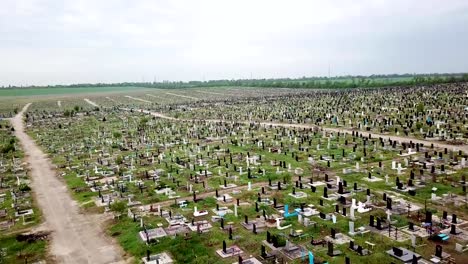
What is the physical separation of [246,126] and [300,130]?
10.8 m

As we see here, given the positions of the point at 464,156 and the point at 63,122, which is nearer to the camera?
the point at 464,156

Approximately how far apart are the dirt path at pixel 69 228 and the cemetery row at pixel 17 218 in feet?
2.41

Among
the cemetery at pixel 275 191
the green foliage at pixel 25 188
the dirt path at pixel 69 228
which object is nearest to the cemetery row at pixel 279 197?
the cemetery at pixel 275 191

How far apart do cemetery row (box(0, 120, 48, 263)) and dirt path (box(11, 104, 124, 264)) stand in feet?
2.41

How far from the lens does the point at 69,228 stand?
25.4 metres

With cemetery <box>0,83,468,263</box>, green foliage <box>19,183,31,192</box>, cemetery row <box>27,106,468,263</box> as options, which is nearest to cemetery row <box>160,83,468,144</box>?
cemetery <box>0,83,468,263</box>

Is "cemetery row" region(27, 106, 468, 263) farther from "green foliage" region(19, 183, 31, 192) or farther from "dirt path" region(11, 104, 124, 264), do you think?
"green foliage" region(19, 183, 31, 192)

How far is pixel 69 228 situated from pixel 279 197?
1409cm

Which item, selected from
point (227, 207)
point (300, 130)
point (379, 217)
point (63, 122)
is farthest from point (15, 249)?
point (63, 122)

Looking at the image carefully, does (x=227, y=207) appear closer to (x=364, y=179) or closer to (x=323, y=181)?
(x=323, y=181)

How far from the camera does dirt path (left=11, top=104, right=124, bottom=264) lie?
69.3 feet

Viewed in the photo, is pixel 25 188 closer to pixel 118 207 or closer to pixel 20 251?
pixel 118 207

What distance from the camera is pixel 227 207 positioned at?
27047 millimetres

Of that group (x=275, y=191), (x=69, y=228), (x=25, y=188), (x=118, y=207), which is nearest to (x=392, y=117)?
(x=275, y=191)
